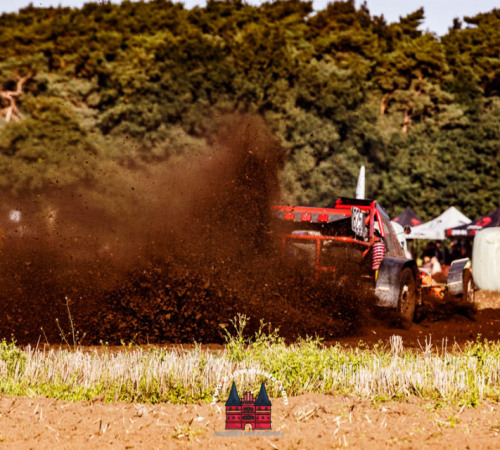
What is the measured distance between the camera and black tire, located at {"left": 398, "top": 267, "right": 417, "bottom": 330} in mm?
13165

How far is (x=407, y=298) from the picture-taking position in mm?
13734

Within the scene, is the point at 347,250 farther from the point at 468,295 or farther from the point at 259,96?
the point at 259,96

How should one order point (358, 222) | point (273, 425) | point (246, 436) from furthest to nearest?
1. point (358, 222)
2. point (273, 425)
3. point (246, 436)

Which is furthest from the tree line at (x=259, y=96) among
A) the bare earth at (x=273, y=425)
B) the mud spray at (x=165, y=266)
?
the bare earth at (x=273, y=425)

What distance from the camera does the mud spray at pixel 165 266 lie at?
36.5ft

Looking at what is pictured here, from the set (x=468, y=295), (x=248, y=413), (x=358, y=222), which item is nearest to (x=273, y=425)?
(x=248, y=413)

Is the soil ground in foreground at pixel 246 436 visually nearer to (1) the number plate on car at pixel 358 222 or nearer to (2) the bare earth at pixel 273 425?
(2) the bare earth at pixel 273 425

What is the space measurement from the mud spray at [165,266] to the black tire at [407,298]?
1.10 meters

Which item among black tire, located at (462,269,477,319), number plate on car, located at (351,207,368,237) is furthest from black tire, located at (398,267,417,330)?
black tire, located at (462,269,477,319)

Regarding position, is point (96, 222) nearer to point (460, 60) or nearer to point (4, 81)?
point (4, 81)

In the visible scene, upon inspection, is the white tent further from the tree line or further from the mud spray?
the mud spray

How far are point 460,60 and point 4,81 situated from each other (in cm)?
3810

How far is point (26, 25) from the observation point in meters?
53.8

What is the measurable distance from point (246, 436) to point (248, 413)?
0.30m
